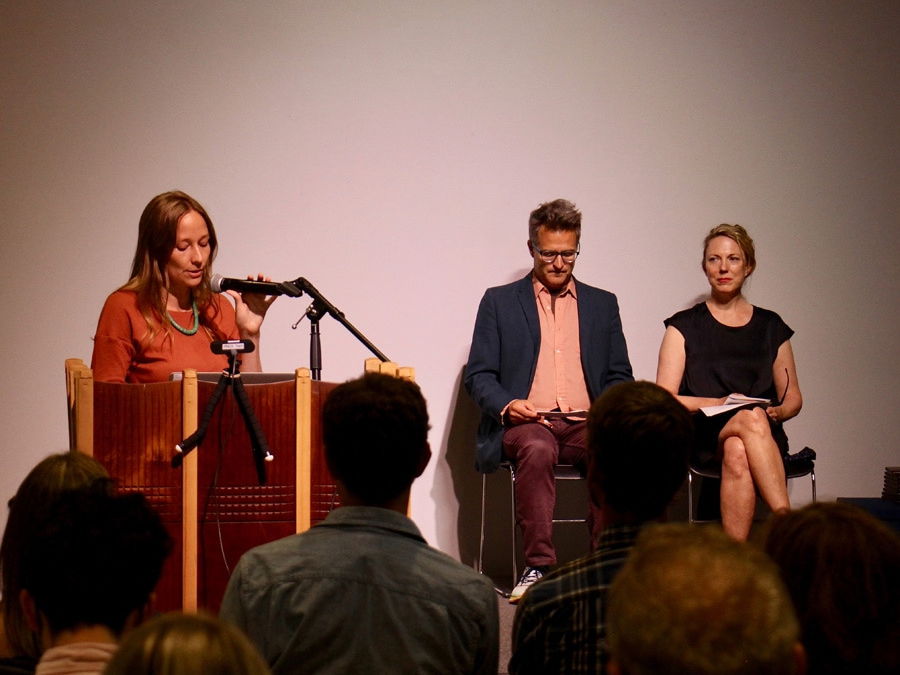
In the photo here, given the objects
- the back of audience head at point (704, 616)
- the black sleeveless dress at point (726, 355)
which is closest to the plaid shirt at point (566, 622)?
the back of audience head at point (704, 616)

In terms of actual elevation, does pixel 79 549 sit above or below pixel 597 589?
above

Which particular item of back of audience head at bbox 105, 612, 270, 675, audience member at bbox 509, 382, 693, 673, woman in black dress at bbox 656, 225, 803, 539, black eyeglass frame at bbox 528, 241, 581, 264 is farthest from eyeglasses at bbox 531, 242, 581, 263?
back of audience head at bbox 105, 612, 270, 675

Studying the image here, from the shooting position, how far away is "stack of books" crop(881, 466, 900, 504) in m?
4.31

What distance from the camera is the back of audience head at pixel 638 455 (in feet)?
5.55

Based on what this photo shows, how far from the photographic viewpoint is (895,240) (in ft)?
15.6

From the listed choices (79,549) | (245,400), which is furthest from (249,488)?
(79,549)

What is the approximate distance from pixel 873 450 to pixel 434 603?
3.79 metres

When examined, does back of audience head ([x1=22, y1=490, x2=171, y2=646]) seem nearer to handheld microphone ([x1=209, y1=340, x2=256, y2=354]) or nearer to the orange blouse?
handheld microphone ([x1=209, y1=340, x2=256, y2=354])

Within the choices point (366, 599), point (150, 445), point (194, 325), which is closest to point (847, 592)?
point (366, 599)

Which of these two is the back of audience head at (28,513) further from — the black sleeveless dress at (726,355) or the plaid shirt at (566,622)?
→ the black sleeveless dress at (726,355)

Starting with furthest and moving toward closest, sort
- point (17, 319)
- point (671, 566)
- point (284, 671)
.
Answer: point (17, 319) → point (284, 671) → point (671, 566)

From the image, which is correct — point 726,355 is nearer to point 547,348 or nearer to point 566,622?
point 547,348

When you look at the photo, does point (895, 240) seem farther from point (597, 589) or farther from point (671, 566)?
point (671, 566)

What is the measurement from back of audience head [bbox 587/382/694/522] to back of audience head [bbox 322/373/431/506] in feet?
1.01
